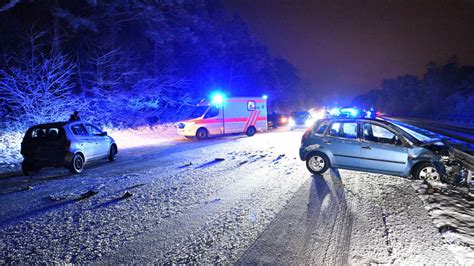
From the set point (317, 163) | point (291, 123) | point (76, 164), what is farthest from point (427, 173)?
point (291, 123)

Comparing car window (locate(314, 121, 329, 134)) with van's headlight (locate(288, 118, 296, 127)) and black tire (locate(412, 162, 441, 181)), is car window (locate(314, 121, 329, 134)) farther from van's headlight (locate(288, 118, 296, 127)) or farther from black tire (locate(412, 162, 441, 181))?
van's headlight (locate(288, 118, 296, 127))

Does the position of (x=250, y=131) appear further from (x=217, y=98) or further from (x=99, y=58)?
(x=99, y=58)

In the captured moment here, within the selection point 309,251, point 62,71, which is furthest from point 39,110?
point 309,251

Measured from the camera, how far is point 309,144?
7.43m

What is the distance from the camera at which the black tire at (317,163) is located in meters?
7.20

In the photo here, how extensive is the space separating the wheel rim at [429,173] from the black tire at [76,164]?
371 inches

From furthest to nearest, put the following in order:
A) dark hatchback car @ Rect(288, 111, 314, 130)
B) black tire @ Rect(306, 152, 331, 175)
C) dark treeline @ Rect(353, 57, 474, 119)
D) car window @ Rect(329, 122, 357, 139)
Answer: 1. dark treeline @ Rect(353, 57, 474, 119)
2. dark hatchback car @ Rect(288, 111, 314, 130)
3. black tire @ Rect(306, 152, 331, 175)
4. car window @ Rect(329, 122, 357, 139)

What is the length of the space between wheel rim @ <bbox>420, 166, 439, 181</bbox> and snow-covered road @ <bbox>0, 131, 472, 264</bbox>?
1.07 ft

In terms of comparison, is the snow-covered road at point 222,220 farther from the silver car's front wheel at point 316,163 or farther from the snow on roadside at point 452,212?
the silver car's front wheel at point 316,163

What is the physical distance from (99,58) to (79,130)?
8282mm

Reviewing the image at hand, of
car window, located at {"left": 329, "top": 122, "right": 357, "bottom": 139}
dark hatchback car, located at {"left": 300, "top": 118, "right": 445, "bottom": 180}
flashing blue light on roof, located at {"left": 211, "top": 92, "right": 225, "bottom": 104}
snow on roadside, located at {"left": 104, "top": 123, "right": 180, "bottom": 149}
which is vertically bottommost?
snow on roadside, located at {"left": 104, "top": 123, "right": 180, "bottom": 149}

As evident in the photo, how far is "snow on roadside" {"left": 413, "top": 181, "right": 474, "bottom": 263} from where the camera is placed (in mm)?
3567

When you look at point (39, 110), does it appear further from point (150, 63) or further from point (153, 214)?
point (153, 214)

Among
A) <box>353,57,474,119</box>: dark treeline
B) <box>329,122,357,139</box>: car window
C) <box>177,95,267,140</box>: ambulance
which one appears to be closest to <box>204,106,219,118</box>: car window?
<box>177,95,267,140</box>: ambulance
